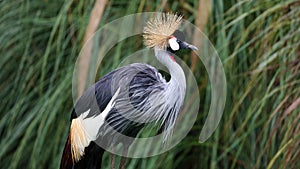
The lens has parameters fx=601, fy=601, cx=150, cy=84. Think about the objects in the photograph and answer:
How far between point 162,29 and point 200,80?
0.70 m

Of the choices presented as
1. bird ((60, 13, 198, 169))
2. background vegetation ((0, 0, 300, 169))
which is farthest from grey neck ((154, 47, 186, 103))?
background vegetation ((0, 0, 300, 169))

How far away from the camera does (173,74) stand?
1074 mm

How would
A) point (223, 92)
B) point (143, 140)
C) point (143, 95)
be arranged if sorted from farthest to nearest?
point (223, 92), point (143, 140), point (143, 95)

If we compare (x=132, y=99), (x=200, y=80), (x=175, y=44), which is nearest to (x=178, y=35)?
(x=175, y=44)

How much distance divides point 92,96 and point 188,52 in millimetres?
651

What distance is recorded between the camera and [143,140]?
61.6 inches

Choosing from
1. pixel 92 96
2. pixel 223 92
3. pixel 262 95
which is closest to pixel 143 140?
pixel 223 92

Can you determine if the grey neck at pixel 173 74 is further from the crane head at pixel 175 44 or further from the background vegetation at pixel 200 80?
the background vegetation at pixel 200 80

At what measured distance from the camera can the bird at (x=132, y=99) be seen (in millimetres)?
1067

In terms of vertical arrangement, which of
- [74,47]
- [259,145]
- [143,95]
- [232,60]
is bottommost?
[259,145]

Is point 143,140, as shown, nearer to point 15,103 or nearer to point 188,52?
point 188,52

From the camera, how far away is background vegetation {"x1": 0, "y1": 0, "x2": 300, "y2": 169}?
1656 mm

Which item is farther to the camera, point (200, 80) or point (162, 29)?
point (200, 80)

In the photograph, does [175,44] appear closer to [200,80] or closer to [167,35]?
[167,35]
